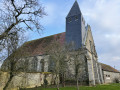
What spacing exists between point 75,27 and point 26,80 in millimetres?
14327

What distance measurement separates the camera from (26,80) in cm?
1476

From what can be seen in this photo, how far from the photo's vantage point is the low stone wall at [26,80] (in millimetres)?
11834

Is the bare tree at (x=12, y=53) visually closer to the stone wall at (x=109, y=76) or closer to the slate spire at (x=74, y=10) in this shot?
the slate spire at (x=74, y=10)

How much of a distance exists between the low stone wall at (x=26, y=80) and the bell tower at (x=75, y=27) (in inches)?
330

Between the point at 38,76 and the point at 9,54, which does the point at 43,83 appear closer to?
the point at 38,76

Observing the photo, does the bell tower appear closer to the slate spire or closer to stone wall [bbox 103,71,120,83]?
the slate spire

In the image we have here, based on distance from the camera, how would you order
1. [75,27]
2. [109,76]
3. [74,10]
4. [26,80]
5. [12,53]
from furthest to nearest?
[109,76] → [74,10] → [75,27] → [26,80] → [12,53]

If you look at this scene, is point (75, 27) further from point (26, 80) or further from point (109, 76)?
point (109, 76)

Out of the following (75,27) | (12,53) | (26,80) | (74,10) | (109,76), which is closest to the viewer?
(12,53)

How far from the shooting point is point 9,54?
784cm

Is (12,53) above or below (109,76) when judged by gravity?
above

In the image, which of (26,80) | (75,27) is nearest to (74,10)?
(75,27)

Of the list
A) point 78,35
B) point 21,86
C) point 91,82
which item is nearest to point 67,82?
point 91,82

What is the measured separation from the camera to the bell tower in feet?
68.3
